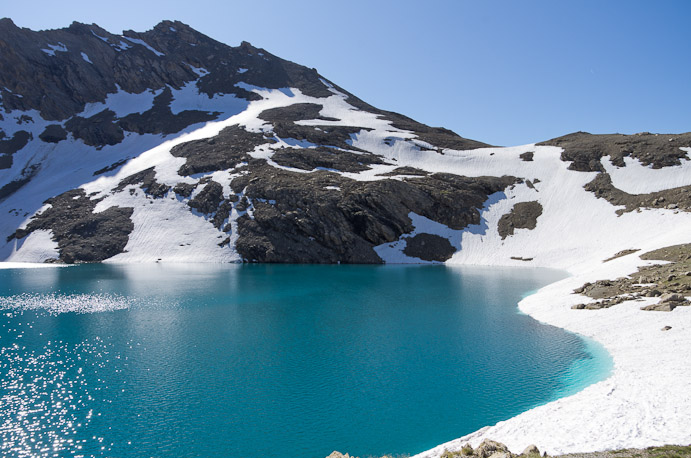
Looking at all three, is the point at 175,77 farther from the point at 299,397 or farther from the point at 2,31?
the point at 299,397

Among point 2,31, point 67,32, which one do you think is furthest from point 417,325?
point 67,32

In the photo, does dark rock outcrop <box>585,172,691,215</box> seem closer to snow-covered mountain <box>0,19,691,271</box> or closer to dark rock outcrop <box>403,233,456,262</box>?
snow-covered mountain <box>0,19,691,271</box>

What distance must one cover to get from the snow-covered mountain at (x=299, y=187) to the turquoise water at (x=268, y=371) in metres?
31.8

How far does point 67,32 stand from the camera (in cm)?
14638

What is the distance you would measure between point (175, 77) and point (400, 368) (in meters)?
161

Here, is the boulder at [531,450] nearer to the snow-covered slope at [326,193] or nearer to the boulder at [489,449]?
the boulder at [489,449]

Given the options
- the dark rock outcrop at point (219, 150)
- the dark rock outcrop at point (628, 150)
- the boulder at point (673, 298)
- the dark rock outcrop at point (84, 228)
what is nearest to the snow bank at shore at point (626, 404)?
the boulder at point (673, 298)

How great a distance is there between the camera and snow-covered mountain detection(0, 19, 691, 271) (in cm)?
Answer: 6894

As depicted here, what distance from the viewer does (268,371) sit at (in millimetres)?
19719

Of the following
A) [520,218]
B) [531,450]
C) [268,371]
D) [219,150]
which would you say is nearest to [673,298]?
[531,450]

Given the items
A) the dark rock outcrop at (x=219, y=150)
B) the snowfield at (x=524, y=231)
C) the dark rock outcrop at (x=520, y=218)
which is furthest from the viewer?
the dark rock outcrop at (x=219, y=150)

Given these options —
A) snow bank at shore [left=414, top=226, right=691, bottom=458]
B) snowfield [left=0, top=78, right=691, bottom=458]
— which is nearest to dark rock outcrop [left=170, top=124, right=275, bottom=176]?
snowfield [left=0, top=78, right=691, bottom=458]

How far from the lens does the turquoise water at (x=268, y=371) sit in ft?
45.4

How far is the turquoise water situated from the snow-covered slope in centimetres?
581
